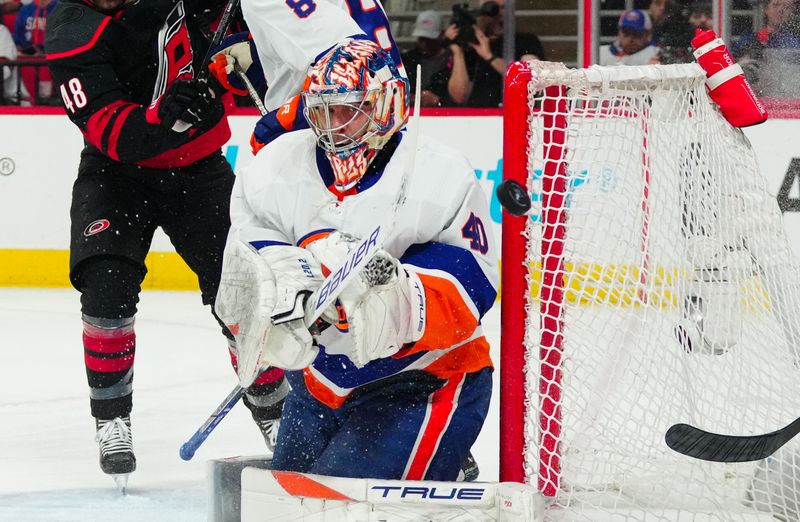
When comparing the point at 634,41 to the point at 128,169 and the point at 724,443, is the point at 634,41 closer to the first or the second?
the point at 128,169

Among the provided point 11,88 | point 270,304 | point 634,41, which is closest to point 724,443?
point 270,304

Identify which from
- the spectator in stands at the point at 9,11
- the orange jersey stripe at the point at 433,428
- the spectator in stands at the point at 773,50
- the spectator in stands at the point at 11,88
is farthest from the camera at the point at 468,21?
the orange jersey stripe at the point at 433,428

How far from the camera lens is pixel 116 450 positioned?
2.64 metres

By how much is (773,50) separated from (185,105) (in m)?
3.06

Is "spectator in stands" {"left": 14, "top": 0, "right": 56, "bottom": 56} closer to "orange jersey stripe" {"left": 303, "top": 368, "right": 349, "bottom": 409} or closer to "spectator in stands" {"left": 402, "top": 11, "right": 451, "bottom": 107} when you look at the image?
"spectator in stands" {"left": 402, "top": 11, "right": 451, "bottom": 107}

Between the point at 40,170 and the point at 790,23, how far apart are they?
3.07 meters

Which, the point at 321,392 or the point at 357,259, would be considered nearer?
the point at 357,259

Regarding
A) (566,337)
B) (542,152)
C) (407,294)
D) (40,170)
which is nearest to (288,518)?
(407,294)

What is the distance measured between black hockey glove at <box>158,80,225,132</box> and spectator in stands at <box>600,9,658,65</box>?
2.88 meters

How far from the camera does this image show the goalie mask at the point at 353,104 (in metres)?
1.79

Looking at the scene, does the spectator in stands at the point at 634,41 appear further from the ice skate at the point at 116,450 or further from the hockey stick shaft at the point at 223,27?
the ice skate at the point at 116,450

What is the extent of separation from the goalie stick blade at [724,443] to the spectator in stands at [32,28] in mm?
4884

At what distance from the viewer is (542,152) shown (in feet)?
5.84

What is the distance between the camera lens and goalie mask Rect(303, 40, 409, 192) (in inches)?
70.6
